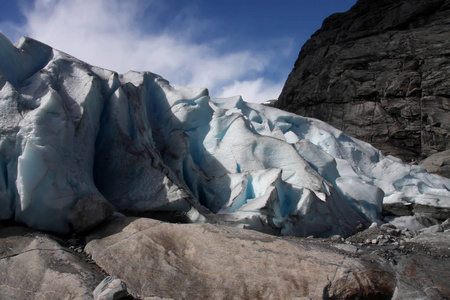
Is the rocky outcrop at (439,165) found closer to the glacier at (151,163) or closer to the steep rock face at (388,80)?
the glacier at (151,163)

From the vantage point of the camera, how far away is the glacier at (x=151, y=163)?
163 inches

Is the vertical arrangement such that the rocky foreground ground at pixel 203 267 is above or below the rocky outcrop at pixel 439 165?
above

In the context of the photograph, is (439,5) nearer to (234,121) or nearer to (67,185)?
(234,121)

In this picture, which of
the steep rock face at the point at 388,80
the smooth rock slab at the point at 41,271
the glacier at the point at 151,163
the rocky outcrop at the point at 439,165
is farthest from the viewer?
the steep rock face at the point at 388,80

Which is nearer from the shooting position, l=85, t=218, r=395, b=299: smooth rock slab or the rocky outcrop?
l=85, t=218, r=395, b=299: smooth rock slab

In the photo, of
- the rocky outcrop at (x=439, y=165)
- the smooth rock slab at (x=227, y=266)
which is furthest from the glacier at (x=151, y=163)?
the rocky outcrop at (x=439, y=165)

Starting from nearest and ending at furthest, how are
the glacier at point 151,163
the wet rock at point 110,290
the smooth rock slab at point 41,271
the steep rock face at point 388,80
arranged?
the wet rock at point 110,290 < the smooth rock slab at point 41,271 < the glacier at point 151,163 < the steep rock face at point 388,80

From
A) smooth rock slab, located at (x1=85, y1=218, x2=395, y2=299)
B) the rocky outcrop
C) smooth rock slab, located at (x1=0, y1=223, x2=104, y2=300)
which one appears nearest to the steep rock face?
the rocky outcrop

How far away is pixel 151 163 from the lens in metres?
5.56

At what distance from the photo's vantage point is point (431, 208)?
835 cm

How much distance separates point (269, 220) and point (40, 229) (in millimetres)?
2758

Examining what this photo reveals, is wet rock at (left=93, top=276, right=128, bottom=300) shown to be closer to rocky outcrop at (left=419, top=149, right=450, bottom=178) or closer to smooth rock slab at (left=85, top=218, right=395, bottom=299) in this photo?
smooth rock slab at (left=85, top=218, right=395, bottom=299)

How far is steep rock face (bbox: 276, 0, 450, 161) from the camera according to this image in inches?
710

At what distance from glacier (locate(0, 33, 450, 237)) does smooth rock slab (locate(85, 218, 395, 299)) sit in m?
0.86
